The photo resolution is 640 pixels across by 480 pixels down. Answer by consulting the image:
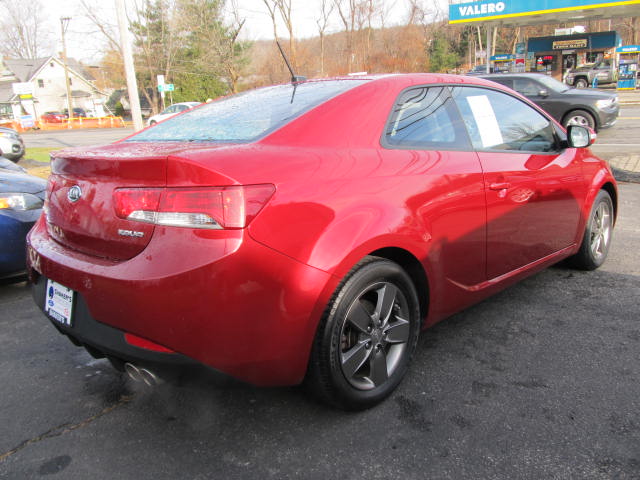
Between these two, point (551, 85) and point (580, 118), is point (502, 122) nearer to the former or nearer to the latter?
point (580, 118)

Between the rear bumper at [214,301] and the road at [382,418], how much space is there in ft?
0.65

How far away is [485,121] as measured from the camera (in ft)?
10.1

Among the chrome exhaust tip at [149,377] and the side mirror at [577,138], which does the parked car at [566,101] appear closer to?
the side mirror at [577,138]

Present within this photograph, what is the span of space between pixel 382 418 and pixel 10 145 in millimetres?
13780

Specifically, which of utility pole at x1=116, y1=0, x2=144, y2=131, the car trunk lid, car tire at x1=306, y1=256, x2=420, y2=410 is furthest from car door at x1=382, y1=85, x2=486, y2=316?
utility pole at x1=116, y1=0, x2=144, y2=131

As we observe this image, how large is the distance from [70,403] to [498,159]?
2581mm

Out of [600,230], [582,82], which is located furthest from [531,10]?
[600,230]

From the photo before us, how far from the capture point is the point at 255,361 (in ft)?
6.42

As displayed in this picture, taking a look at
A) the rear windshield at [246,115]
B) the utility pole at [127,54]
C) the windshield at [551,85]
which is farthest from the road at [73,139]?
the rear windshield at [246,115]

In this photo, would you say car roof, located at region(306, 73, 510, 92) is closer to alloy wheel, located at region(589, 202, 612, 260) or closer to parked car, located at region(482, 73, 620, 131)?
alloy wheel, located at region(589, 202, 612, 260)

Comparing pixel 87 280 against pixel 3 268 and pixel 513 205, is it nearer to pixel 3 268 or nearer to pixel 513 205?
pixel 513 205

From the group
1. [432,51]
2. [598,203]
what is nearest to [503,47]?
[432,51]

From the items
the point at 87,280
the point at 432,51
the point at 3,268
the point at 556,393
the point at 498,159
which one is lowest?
the point at 556,393

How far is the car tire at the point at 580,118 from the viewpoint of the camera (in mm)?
12523
